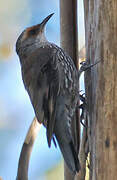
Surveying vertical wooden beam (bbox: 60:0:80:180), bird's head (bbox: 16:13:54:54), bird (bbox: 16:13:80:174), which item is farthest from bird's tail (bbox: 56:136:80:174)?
bird's head (bbox: 16:13:54:54)

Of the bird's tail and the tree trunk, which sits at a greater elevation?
the tree trunk

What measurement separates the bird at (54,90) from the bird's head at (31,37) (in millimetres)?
130

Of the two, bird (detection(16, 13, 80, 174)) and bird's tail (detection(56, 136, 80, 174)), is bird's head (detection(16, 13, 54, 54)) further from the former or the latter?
bird's tail (detection(56, 136, 80, 174))

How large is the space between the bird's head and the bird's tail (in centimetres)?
64

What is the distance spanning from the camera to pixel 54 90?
6.31 ft

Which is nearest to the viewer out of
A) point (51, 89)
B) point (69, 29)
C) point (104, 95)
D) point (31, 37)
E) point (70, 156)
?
point (104, 95)

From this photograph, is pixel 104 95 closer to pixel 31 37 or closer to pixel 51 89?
pixel 51 89

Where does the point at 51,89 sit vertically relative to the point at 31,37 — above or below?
below

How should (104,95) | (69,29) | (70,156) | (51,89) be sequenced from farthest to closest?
1. (69,29)
2. (51,89)
3. (70,156)
4. (104,95)

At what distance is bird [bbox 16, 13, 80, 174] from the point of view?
73.0 inches

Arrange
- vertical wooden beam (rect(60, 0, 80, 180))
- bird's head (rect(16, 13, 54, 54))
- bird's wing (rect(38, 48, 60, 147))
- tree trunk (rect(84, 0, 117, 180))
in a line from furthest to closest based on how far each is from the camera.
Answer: bird's head (rect(16, 13, 54, 54)) < vertical wooden beam (rect(60, 0, 80, 180)) < bird's wing (rect(38, 48, 60, 147)) < tree trunk (rect(84, 0, 117, 180))

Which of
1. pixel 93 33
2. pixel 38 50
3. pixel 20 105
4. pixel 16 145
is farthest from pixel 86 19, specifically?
pixel 16 145

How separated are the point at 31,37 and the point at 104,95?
2.70ft

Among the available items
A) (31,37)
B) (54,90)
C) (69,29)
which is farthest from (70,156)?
(31,37)
